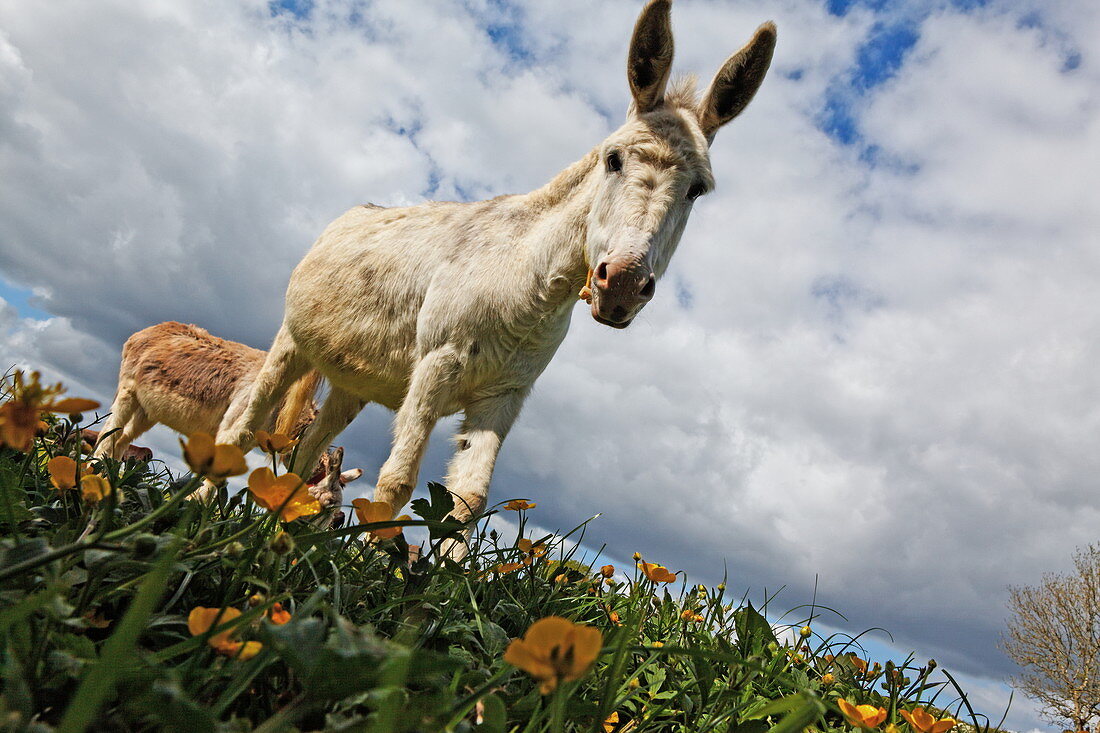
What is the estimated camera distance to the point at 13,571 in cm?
87

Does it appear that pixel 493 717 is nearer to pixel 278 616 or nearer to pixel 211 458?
pixel 278 616

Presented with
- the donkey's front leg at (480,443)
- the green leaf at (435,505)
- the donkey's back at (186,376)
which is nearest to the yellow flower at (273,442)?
the green leaf at (435,505)

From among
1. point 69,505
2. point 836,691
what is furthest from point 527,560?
point 69,505

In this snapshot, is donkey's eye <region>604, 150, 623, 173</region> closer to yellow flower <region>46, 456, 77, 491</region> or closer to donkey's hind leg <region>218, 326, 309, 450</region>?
yellow flower <region>46, 456, 77, 491</region>

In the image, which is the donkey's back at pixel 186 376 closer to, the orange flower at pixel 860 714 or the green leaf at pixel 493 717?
the orange flower at pixel 860 714

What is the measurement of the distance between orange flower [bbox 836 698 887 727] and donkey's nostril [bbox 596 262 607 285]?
1996 millimetres

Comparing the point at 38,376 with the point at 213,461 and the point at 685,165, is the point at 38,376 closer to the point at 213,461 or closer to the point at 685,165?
the point at 213,461

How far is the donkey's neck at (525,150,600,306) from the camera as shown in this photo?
392 centimetres

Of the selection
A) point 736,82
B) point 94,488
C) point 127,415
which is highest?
point 736,82

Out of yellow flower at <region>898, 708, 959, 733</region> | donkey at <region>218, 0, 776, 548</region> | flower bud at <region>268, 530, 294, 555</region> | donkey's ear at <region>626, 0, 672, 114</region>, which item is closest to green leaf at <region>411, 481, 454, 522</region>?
flower bud at <region>268, 530, 294, 555</region>

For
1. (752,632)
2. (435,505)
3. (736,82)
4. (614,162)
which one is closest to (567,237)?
(614,162)

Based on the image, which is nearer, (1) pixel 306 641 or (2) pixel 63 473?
(1) pixel 306 641

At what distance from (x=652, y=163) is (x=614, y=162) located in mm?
247

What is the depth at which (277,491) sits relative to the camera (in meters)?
1.21
